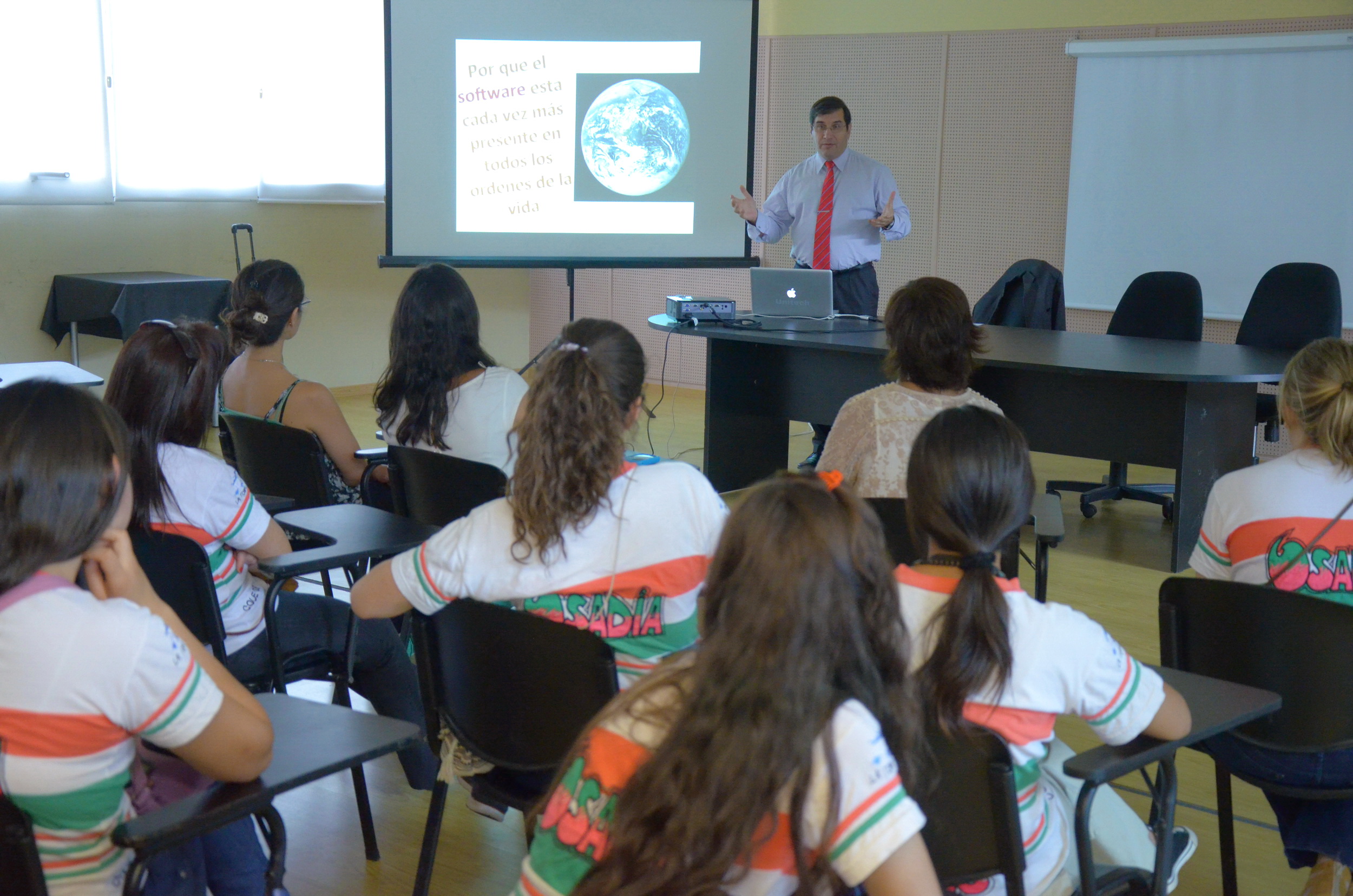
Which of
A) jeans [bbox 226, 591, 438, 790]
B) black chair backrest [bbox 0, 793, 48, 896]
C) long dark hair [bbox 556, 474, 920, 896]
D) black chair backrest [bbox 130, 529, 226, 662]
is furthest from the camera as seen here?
jeans [bbox 226, 591, 438, 790]

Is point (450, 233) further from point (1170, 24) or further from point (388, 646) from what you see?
point (1170, 24)

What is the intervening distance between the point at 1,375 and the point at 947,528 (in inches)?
124

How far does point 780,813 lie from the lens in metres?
0.96

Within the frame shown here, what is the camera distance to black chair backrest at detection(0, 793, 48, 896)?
1.16 m

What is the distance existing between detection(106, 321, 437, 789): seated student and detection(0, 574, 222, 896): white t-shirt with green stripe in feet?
2.31

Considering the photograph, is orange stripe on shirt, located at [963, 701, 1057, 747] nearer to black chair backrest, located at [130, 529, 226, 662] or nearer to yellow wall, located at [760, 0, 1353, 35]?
black chair backrest, located at [130, 529, 226, 662]

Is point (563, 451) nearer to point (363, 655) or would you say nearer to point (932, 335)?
point (363, 655)

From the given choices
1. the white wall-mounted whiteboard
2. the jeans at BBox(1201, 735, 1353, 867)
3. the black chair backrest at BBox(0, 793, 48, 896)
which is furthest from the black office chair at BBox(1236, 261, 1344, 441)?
the black chair backrest at BBox(0, 793, 48, 896)

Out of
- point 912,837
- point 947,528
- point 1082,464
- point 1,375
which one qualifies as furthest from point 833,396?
point 912,837

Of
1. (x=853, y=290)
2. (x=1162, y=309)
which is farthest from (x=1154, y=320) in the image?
(x=853, y=290)

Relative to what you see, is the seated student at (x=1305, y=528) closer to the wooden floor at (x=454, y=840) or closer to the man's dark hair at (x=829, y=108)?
the wooden floor at (x=454, y=840)

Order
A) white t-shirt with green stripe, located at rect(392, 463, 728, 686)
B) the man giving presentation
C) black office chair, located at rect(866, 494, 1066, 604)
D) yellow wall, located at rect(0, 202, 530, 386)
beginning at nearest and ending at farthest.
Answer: white t-shirt with green stripe, located at rect(392, 463, 728, 686) → black office chair, located at rect(866, 494, 1066, 604) → the man giving presentation → yellow wall, located at rect(0, 202, 530, 386)

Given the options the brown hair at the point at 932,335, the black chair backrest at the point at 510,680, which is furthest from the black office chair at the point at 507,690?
the brown hair at the point at 932,335

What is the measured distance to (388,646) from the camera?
2371 mm
